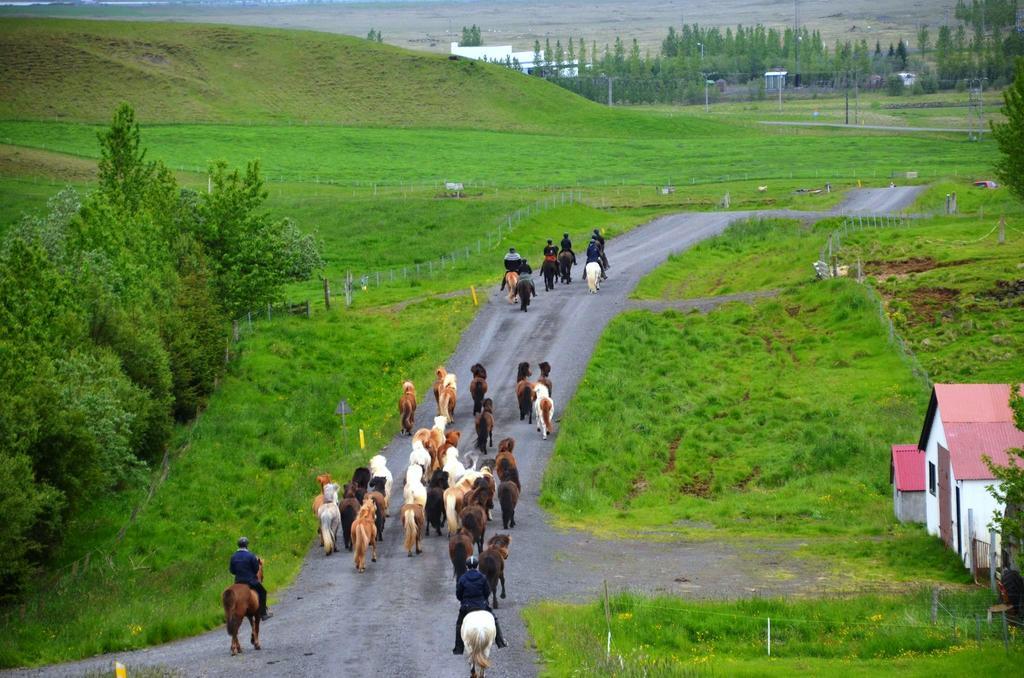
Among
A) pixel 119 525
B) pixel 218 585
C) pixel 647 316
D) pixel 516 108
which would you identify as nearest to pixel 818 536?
pixel 218 585

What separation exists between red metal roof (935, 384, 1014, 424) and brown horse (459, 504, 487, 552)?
1131 centimetres

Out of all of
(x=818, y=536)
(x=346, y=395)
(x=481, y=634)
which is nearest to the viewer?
(x=481, y=634)

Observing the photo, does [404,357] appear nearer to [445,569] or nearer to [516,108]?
[445,569]

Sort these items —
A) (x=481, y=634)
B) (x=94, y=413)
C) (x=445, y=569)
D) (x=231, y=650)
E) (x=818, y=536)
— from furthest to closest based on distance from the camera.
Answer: (x=94, y=413)
(x=818, y=536)
(x=445, y=569)
(x=231, y=650)
(x=481, y=634)

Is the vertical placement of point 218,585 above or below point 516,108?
below

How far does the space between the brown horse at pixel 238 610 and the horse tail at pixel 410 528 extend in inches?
249

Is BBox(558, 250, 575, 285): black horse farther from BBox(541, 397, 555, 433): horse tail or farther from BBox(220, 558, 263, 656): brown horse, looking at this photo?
BBox(220, 558, 263, 656): brown horse

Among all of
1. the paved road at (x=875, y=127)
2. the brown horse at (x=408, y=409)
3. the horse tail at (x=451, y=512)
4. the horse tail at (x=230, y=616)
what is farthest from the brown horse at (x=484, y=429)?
the paved road at (x=875, y=127)

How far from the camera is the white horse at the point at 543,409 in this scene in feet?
133

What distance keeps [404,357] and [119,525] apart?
15.7m

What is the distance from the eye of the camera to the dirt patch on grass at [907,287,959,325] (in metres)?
52.1

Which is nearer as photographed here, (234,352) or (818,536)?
(818,536)

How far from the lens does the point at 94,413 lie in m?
36.5

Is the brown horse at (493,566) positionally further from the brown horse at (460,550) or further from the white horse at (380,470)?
the white horse at (380,470)
